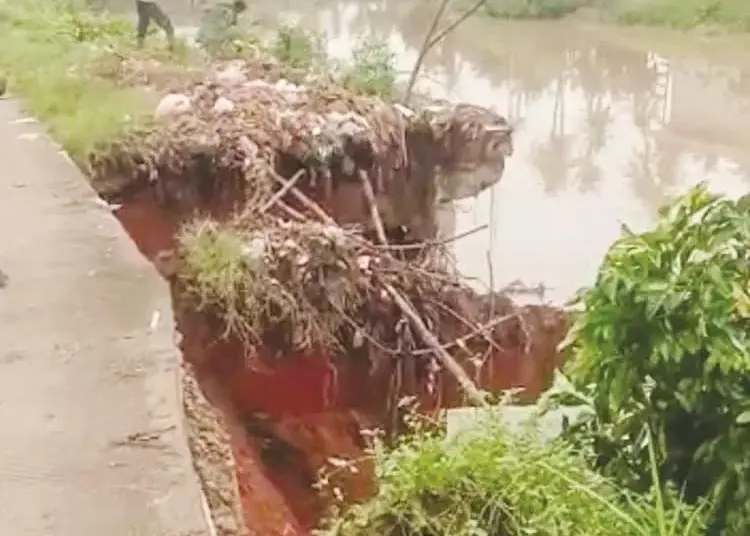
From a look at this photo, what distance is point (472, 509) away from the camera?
172 centimetres

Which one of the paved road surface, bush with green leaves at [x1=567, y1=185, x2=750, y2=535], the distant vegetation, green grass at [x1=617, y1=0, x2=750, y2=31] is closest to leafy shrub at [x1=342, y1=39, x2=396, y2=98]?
the paved road surface

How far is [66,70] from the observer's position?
4.50 meters

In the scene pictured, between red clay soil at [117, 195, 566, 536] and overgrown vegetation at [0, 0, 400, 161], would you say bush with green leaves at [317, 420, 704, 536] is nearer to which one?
red clay soil at [117, 195, 566, 536]

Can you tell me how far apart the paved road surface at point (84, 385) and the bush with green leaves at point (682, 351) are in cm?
64

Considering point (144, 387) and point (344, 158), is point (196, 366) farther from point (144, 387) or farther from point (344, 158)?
point (144, 387)

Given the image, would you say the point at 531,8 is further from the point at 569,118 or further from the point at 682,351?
the point at 682,351

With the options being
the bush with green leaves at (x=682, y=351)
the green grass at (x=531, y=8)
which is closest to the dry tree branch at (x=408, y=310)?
the bush with green leaves at (x=682, y=351)

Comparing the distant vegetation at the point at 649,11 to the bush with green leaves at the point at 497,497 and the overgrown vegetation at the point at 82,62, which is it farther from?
the bush with green leaves at the point at 497,497

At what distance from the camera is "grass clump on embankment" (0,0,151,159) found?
12.3 ft

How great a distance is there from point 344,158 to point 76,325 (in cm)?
213

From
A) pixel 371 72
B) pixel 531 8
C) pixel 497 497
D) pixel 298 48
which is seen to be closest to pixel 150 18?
pixel 298 48

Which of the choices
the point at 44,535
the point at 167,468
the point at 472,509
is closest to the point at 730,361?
the point at 472,509

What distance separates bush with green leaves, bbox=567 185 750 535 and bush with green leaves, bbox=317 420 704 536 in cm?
9

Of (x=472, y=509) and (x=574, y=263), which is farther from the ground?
(x=472, y=509)
